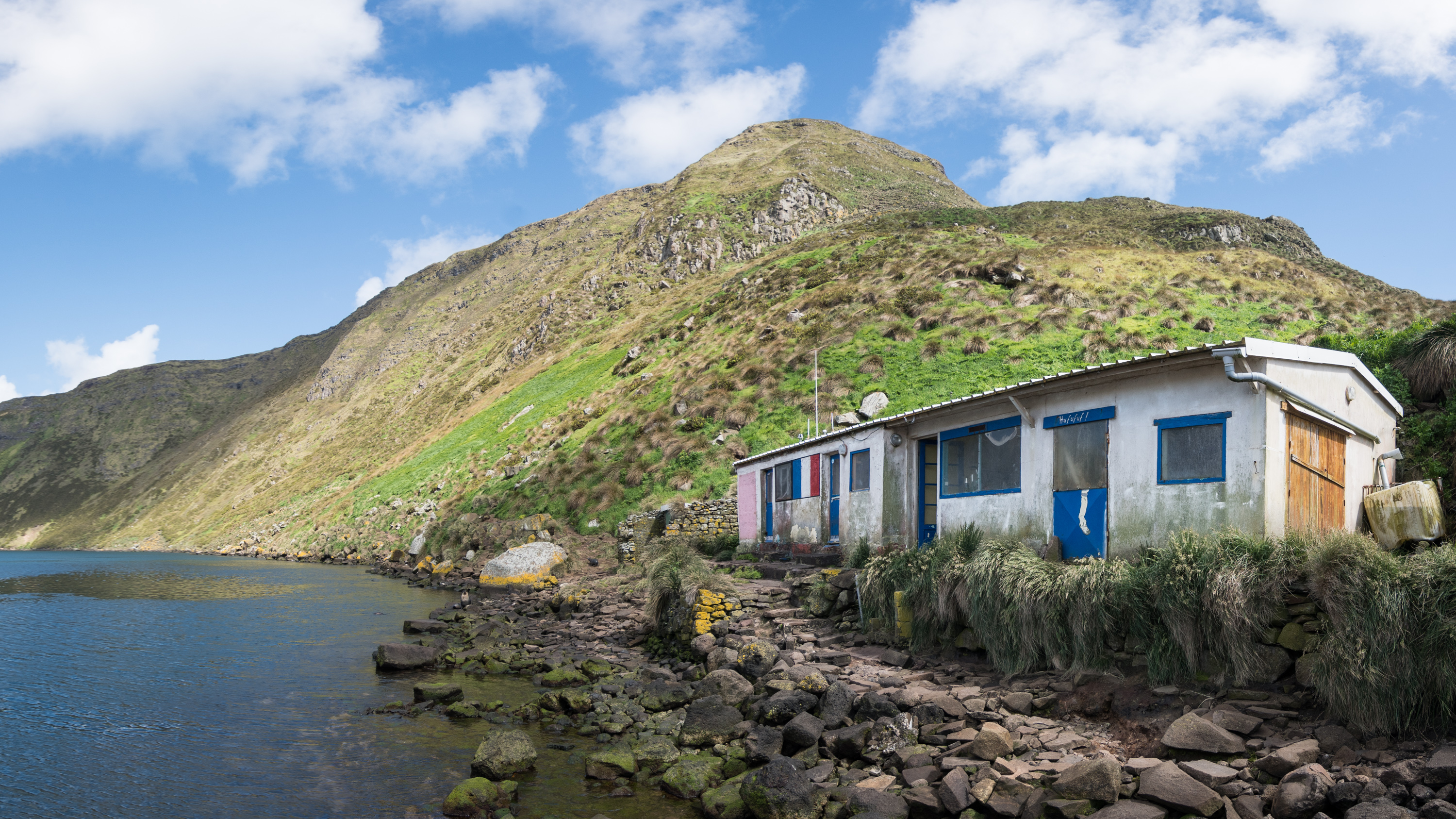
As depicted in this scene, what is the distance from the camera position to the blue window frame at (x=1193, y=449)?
35.9 feet

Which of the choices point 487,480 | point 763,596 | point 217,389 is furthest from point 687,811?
point 217,389

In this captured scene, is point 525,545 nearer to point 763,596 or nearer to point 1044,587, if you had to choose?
point 763,596

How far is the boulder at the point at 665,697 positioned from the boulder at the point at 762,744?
235 centimetres

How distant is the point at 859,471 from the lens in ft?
63.2

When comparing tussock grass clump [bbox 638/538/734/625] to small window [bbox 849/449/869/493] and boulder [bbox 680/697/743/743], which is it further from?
boulder [bbox 680/697/743/743]

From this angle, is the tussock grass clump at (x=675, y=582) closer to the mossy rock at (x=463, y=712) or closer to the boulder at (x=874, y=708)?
the mossy rock at (x=463, y=712)

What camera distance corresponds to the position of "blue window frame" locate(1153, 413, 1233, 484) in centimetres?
1095

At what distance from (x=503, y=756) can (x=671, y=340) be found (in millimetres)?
42957

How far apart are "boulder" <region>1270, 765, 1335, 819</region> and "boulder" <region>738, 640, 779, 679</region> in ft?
24.6

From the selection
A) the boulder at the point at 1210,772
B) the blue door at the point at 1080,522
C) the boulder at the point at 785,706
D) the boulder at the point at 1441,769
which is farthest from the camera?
the blue door at the point at 1080,522

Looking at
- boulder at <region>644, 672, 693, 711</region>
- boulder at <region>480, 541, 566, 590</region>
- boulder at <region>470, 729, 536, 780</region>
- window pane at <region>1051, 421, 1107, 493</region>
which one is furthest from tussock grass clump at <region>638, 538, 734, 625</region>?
boulder at <region>480, 541, 566, 590</region>

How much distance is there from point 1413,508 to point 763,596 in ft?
36.3

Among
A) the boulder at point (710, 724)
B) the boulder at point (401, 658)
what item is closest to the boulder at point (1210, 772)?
the boulder at point (710, 724)

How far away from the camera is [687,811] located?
948cm
